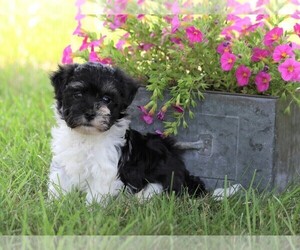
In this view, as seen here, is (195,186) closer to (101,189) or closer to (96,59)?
(101,189)

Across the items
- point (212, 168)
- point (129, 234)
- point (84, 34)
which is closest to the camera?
point (129, 234)

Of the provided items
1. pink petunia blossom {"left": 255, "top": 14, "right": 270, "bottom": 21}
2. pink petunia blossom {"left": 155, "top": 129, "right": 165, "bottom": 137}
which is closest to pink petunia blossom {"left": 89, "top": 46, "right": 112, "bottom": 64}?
pink petunia blossom {"left": 155, "top": 129, "right": 165, "bottom": 137}

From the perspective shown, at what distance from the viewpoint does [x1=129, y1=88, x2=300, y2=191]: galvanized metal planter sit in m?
4.45

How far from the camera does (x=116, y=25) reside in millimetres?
4832

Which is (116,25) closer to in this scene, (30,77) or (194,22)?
(194,22)

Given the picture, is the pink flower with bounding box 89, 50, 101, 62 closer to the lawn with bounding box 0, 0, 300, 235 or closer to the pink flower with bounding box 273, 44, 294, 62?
the lawn with bounding box 0, 0, 300, 235

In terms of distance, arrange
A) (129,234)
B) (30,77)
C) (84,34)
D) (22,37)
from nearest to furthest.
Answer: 1. (129,234)
2. (84,34)
3. (30,77)
4. (22,37)

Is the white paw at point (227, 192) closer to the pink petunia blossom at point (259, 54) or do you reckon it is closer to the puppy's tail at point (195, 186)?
the puppy's tail at point (195, 186)

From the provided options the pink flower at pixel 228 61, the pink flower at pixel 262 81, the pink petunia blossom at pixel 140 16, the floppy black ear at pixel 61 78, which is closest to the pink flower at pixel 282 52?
the pink flower at pixel 262 81

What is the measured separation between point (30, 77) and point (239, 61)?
4138mm

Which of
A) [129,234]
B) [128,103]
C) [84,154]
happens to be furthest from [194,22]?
[129,234]

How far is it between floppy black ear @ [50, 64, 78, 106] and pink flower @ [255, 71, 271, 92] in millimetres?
1081

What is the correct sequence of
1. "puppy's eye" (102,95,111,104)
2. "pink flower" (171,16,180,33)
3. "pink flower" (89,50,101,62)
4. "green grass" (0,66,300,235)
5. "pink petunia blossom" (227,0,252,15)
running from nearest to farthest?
"green grass" (0,66,300,235)
"puppy's eye" (102,95,111,104)
"pink flower" (171,16,180,33)
"pink petunia blossom" (227,0,252,15)
"pink flower" (89,50,101,62)

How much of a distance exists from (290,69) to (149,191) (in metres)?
1.08
